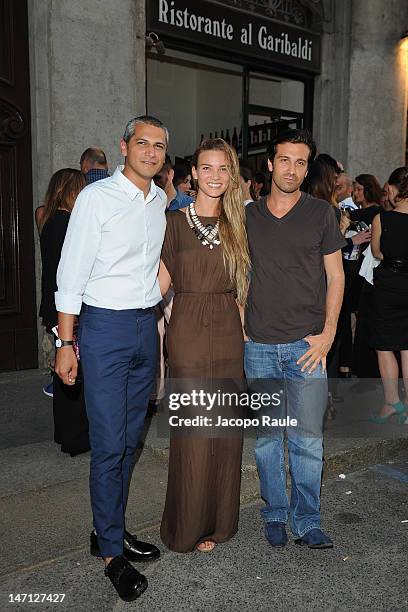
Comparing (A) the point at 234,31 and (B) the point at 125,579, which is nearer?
(B) the point at 125,579

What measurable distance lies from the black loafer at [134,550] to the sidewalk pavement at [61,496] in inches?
3.4

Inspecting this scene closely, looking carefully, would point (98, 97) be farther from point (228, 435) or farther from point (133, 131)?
point (228, 435)

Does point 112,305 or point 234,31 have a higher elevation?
point 234,31

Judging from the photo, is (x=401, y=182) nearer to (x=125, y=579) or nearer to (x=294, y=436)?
(x=294, y=436)

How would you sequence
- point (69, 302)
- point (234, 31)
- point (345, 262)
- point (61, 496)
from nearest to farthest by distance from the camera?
point (69, 302) → point (61, 496) → point (345, 262) → point (234, 31)

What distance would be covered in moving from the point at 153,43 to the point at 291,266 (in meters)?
5.29

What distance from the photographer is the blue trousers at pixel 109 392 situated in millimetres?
3098

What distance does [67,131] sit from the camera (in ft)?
22.6

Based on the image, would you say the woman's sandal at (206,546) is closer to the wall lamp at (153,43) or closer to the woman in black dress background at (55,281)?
the woman in black dress background at (55,281)

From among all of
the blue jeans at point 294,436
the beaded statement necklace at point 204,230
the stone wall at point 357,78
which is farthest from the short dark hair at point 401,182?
the stone wall at point 357,78

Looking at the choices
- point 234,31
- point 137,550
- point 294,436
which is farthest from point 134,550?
point 234,31

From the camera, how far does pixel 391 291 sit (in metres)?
5.57

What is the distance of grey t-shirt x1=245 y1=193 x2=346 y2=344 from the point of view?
11.4ft

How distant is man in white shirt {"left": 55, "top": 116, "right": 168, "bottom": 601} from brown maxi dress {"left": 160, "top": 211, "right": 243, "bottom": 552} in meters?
0.21
